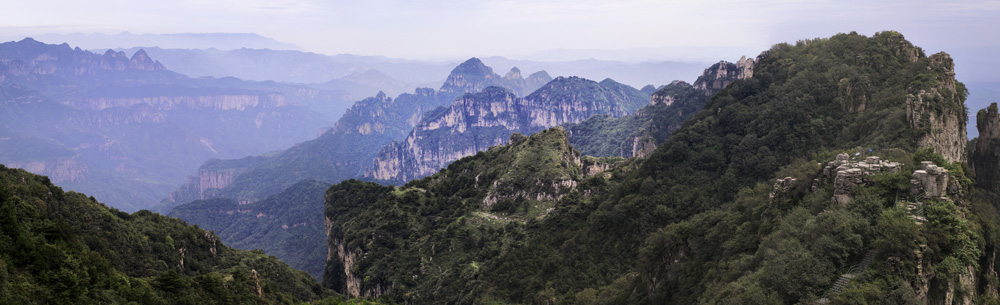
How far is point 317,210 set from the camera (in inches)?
7598

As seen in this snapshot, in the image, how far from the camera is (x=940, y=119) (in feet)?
157

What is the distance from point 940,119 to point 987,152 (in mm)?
10925

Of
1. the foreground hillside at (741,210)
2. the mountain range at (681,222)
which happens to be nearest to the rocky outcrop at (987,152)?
the mountain range at (681,222)

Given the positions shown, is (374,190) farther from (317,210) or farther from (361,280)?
(317,210)

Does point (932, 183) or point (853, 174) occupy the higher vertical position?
point (932, 183)

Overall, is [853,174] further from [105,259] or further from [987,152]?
[105,259]

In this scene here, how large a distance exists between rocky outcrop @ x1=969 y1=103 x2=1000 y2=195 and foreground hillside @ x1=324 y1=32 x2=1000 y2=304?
75 cm

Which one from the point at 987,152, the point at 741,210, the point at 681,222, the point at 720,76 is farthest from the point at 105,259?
the point at 720,76

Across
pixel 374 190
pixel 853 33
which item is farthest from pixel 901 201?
pixel 374 190

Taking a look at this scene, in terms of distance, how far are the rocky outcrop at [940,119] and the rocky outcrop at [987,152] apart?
10.2 ft

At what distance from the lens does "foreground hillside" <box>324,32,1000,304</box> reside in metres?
26.7

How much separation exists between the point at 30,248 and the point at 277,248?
143077 millimetres

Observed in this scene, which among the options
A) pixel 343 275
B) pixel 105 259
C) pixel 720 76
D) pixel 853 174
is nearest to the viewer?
pixel 853 174

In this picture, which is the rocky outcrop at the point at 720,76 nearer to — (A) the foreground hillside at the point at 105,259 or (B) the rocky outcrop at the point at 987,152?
(B) the rocky outcrop at the point at 987,152
